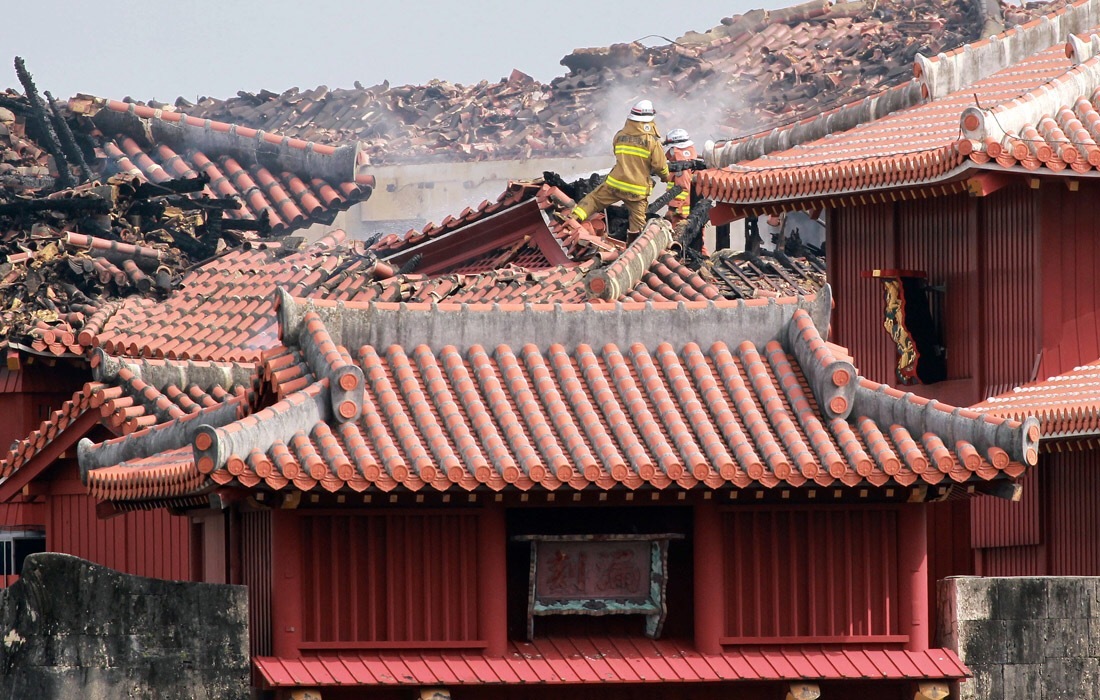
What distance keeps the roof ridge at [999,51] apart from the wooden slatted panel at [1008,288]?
Answer: 265 cm

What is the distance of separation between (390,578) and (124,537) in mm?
6922

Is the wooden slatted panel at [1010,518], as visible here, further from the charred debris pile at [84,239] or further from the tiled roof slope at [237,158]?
the tiled roof slope at [237,158]

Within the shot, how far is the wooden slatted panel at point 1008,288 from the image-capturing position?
26.8 meters

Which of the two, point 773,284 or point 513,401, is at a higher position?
point 773,284

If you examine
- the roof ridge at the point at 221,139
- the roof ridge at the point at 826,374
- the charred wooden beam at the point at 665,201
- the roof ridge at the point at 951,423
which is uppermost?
the roof ridge at the point at 221,139

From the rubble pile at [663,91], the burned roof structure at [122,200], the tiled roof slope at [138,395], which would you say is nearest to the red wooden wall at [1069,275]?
the tiled roof slope at [138,395]

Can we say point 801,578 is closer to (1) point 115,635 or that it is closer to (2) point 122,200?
(1) point 115,635

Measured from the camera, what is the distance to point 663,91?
5734 centimetres

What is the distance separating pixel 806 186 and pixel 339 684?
34.9ft

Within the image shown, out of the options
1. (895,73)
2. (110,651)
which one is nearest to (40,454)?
(110,651)

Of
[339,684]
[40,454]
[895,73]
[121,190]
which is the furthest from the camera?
[895,73]

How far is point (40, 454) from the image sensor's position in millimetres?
27516

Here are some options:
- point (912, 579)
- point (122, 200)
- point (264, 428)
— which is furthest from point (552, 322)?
point (122, 200)

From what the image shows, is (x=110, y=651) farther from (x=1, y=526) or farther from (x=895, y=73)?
(x=895, y=73)
